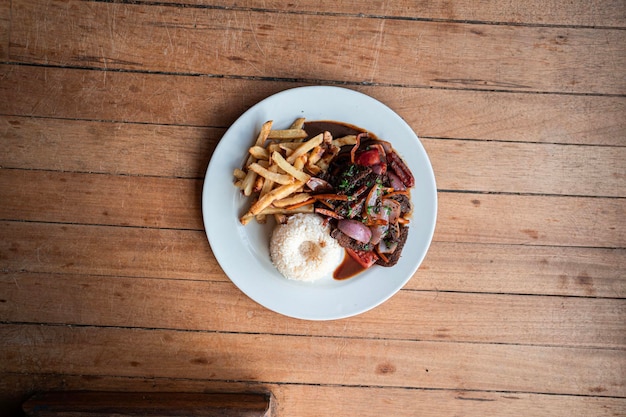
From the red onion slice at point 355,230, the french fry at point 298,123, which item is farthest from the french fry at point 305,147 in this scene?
the red onion slice at point 355,230

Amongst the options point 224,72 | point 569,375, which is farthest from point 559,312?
point 224,72

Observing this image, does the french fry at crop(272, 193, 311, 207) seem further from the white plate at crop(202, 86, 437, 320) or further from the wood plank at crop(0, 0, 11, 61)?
the wood plank at crop(0, 0, 11, 61)

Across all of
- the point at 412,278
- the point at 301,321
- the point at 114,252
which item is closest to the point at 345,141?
the point at 412,278

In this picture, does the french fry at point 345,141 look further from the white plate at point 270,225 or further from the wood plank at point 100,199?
the wood plank at point 100,199

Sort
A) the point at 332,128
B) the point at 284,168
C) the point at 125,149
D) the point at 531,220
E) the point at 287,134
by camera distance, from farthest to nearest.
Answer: the point at 531,220, the point at 125,149, the point at 332,128, the point at 287,134, the point at 284,168

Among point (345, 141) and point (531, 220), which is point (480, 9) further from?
A: point (531, 220)

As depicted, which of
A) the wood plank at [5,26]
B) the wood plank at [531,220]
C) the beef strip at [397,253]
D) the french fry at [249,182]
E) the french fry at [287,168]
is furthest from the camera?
the wood plank at [531,220]

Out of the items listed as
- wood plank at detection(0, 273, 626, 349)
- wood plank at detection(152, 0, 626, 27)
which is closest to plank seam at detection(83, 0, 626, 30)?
wood plank at detection(152, 0, 626, 27)
